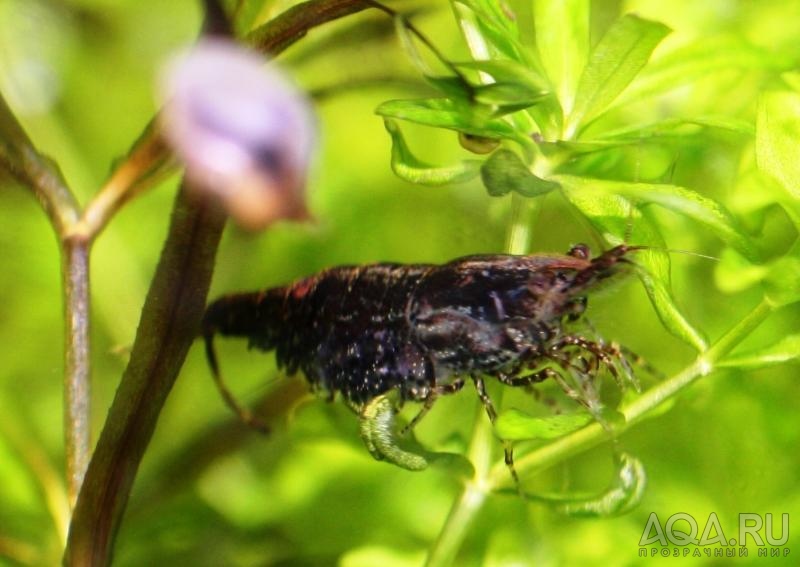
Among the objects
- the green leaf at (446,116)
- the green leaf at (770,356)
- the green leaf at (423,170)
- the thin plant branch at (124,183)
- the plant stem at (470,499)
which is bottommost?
the plant stem at (470,499)

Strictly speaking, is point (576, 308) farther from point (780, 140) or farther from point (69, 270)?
point (69, 270)

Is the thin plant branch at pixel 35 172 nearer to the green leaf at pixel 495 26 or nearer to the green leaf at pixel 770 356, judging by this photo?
the green leaf at pixel 495 26

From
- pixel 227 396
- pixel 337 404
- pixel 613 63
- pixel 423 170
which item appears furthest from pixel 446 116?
pixel 227 396

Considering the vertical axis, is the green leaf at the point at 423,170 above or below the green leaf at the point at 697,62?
below

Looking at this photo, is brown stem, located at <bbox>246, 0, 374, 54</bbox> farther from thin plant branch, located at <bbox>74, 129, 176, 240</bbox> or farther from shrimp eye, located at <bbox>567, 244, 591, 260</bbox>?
shrimp eye, located at <bbox>567, 244, 591, 260</bbox>

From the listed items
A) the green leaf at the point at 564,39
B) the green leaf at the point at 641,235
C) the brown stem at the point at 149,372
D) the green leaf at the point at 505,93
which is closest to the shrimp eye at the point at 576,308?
the green leaf at the point at 641,235

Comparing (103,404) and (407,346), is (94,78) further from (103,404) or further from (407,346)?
(407,346)
